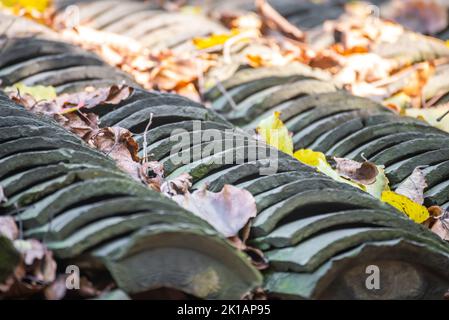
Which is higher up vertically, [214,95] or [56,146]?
[56,146]

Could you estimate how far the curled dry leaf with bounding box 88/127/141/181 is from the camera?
2.36 m

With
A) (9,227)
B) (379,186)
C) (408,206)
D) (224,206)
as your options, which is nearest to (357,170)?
(379,186)

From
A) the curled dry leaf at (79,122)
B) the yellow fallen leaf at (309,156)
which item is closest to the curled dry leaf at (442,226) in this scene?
the yellow fallen leaf at (309,156)

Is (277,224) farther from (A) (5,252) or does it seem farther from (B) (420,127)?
(B) (420,127)

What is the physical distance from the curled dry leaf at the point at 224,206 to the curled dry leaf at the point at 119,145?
284mm

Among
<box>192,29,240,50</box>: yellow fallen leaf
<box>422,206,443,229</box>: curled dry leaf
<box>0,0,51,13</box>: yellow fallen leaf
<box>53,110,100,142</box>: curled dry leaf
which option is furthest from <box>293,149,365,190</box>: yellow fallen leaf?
<box>0,0,51,13</box>: yellow fallen leaf

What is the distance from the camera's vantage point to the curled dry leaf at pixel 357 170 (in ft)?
8.25

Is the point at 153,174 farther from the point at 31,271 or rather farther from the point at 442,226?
the point at 442,226

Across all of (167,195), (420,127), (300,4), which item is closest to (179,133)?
(167,195)

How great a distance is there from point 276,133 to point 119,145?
646 millimetres

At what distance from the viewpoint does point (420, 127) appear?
117 inches

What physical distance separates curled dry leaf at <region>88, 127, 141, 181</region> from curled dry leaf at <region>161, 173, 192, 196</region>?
14cm

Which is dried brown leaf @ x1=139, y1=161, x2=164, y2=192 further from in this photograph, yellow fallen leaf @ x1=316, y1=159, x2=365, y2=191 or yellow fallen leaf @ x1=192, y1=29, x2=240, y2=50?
yellow fallen leaf @ x1=192, y1=29, x2=240, y2=50

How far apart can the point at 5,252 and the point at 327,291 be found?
2.63 feet
